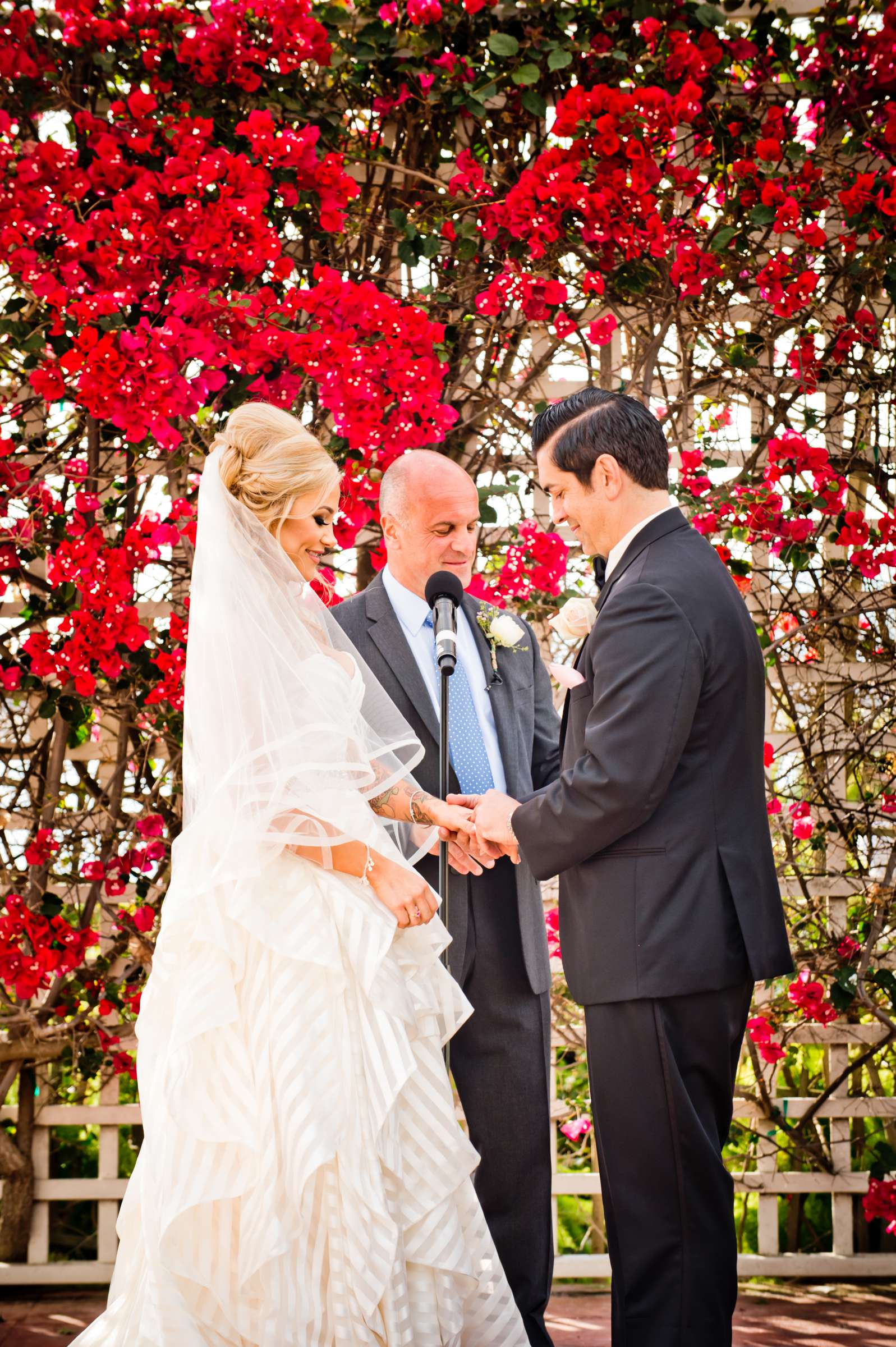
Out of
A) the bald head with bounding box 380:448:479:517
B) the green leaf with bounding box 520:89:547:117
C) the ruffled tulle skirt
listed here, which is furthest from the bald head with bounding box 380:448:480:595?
the green leaf with bounding box 520:89:547:117

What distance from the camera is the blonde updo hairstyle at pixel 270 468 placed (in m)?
2.59

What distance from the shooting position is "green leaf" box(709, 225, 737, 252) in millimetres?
3740

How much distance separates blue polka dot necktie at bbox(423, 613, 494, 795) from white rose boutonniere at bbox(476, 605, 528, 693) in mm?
98

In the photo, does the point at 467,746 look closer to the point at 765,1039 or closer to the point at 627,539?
the point at 627,539

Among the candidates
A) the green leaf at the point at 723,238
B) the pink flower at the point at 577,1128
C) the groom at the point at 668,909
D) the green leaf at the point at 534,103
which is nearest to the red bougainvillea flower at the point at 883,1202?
the pink flower at the point at 577,1128

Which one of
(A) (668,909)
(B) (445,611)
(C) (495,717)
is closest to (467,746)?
(C) (495,717)

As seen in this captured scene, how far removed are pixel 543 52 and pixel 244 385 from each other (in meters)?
1.41

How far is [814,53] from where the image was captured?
3.90 m

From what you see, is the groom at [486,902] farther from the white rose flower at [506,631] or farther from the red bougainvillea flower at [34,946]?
the red bougainvillea flower at [34,946]

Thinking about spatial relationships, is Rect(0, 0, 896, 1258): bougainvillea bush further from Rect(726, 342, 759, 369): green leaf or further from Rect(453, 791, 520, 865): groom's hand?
Rect(453, 791, 520, 865): groom's hand

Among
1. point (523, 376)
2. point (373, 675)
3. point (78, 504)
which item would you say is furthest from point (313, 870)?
point (523, 376)

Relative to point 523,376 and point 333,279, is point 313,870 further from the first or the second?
point 523,376

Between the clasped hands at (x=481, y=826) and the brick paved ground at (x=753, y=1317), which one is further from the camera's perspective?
the brick paved ground at (x=753, y=1317)

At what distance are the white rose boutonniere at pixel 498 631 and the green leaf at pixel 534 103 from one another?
1622 mm
